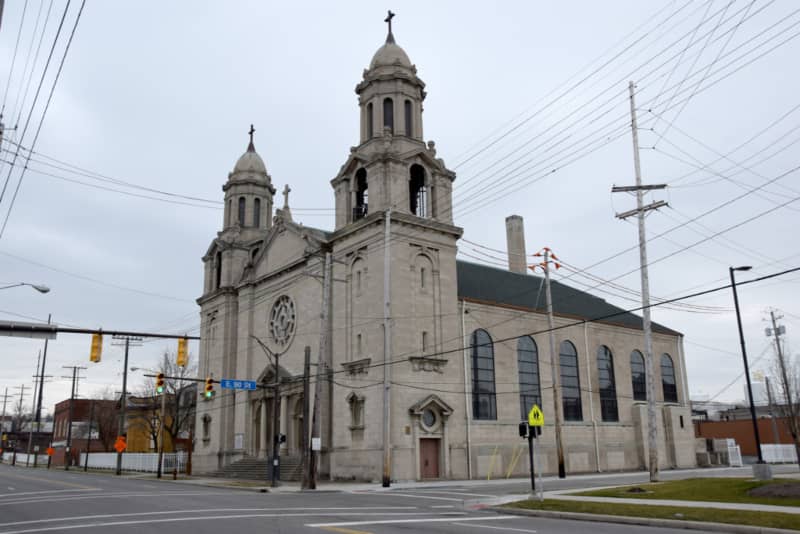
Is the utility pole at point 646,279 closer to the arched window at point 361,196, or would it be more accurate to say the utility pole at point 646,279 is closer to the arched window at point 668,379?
the arched window at point 361,196

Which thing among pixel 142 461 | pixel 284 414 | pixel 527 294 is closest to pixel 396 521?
pixel 284 414

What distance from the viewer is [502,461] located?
43.3 meters

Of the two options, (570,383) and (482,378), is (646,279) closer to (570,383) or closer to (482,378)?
(482,378)

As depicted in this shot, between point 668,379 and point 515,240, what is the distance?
59.8 feet

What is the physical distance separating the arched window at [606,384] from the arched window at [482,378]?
41.9ft

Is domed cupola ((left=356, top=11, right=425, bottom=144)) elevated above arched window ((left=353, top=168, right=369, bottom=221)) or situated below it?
above

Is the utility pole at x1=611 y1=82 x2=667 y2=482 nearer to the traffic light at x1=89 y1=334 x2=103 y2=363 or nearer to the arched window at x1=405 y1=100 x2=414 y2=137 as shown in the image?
the arched window at x1=405 y1=100 x2=414 y2=137

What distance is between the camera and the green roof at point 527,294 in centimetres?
4959

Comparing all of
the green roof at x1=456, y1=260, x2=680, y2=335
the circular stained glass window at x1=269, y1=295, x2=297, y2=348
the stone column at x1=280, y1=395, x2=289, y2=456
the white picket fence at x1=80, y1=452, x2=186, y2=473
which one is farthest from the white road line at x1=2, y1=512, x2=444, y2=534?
the white picket fence at x1=80, y1=452, x2=186, y2=473

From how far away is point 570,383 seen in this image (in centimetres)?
5159

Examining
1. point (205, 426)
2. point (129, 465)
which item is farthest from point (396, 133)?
point (129, 465)

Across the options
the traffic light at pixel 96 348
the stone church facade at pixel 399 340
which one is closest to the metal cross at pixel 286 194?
the stone church facade at pixel 399 340

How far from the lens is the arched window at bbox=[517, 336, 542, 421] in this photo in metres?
47.5

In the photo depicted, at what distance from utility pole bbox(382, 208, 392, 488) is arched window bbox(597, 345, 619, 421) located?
22523 mm
